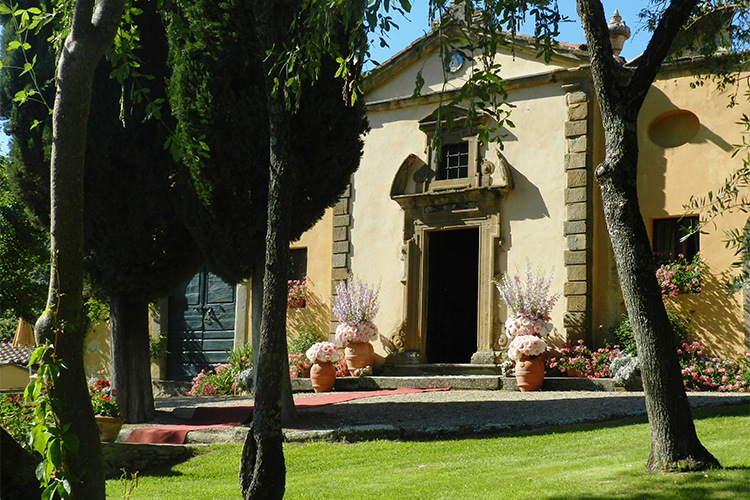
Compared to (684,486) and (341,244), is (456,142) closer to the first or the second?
(341,244)

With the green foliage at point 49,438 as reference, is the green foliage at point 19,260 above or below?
above

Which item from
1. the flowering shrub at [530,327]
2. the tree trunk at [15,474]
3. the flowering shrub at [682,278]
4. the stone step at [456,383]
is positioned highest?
the flowering shrub at [682,278]

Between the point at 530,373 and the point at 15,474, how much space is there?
8.29 meters

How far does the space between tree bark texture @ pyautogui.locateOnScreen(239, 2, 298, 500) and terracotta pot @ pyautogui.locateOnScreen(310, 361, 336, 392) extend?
22.2ft

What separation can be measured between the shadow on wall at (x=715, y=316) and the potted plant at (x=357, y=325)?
15.7 ft

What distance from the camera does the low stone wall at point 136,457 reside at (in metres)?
7.38

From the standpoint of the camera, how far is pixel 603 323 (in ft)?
39.9

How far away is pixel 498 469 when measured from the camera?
6.07 meters

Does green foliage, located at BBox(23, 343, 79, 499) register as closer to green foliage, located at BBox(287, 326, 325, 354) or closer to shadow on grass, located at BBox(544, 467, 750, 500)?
shadow on grass, located at BBox(544, 467, 750, 500)

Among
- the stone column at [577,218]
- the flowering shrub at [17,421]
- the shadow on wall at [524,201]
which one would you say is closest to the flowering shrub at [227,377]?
the shadow on wall at [524,201]

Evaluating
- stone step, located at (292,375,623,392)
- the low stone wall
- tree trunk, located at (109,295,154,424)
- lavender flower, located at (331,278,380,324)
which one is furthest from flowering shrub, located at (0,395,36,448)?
lavender flower, located at (331,278,380,324)

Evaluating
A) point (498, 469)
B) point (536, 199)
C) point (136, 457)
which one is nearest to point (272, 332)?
point (498, 469)

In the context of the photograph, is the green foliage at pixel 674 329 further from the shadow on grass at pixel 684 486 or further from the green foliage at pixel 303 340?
the shadow on grass at pixel 684 486

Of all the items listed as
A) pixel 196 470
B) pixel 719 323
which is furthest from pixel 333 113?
pixel 719 323
